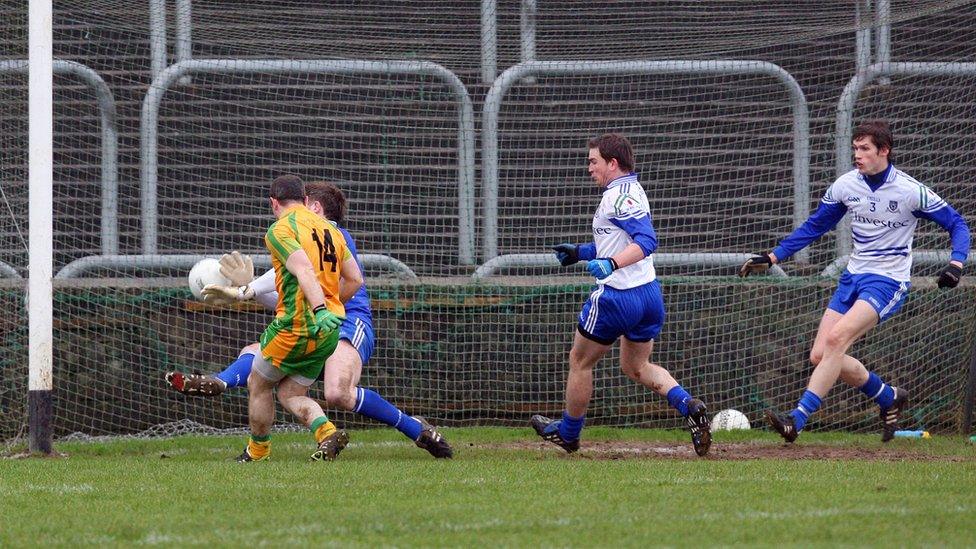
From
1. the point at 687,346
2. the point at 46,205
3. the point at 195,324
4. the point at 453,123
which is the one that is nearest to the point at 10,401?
the point at 195,324

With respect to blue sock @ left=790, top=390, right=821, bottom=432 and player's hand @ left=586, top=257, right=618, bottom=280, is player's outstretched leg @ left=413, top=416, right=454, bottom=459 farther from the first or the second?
blue sock @ left=790, top=390, right=821, bottom=432

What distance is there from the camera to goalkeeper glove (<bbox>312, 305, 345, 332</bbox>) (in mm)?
7281

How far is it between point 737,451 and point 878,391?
122 centimetres

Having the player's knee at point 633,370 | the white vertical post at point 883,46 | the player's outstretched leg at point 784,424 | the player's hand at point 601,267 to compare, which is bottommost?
the player's outstretched leg at point 784,424

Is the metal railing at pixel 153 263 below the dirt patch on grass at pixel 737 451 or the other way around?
the other way around

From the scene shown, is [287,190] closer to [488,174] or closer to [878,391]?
[488,174]

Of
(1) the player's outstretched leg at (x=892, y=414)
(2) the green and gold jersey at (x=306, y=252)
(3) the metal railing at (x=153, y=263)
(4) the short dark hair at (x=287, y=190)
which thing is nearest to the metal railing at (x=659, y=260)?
(3) the metal railing at (x=153, y=263)

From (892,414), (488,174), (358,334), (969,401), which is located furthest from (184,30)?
(969,401)

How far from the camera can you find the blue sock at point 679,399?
8227 mm

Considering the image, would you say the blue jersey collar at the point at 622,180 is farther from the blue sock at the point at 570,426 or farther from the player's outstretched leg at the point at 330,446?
the player's outstretched leg at the point at 330,446

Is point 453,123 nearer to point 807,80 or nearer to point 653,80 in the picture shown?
point 653,80

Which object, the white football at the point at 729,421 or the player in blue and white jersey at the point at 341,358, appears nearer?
the player in blue and white jersey at the point at 341,358

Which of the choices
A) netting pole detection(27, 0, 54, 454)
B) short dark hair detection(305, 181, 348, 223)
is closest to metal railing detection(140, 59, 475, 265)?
netting pole detection(27, 0, 54, 454)

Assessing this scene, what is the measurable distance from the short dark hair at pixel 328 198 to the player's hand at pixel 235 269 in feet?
2.00
